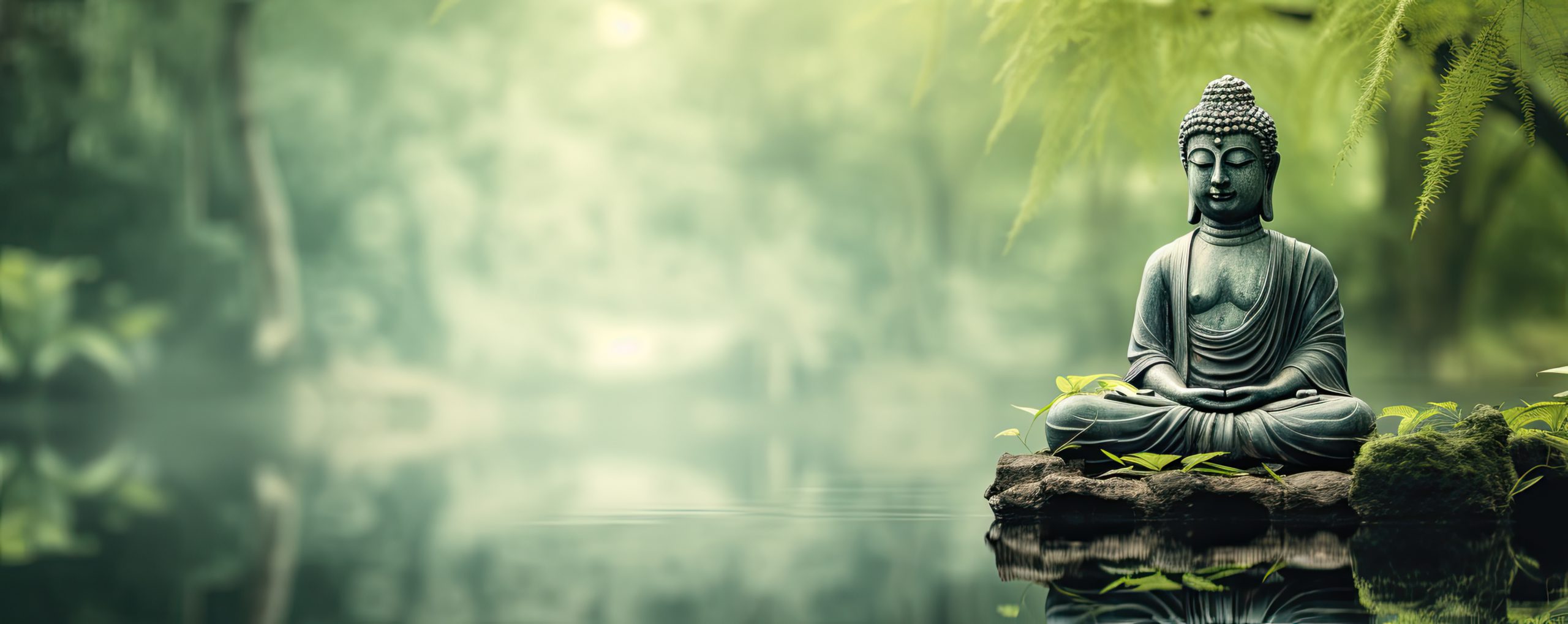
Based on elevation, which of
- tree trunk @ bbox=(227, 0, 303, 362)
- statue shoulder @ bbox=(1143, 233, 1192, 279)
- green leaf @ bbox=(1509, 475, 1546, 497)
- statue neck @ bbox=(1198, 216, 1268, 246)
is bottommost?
green leaf @ bbox=(1509, 475, 1546, 497)

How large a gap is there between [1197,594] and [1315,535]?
99cm

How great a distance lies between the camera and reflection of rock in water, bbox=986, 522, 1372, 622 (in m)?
2.04

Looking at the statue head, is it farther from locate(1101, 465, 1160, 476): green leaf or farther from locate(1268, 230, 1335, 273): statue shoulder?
locate(1101, 465, 1160, 476): green leaf

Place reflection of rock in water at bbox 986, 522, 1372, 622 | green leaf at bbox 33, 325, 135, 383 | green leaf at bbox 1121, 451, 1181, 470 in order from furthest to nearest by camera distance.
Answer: green leaf at bbox 33, 325, 135, 383 → green leaf at bbox 1121, 451, 1181, 470 → reflection of rock in water at bbox 986, 522, 1372, 622

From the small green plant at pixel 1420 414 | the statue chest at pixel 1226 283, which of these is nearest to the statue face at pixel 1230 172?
the statue chest at pixel 1226 283

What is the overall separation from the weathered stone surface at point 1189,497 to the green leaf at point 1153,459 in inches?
4.0

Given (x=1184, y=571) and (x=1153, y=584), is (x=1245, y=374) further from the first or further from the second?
(x=1153, y=584)

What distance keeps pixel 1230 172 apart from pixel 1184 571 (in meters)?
1.79

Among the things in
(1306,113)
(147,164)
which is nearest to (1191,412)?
(1306,113)

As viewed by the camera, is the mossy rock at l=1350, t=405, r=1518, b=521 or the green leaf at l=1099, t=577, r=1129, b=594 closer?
the green leaf at l=1099, t=577, r=1129, b=594

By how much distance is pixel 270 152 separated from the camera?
1141cm

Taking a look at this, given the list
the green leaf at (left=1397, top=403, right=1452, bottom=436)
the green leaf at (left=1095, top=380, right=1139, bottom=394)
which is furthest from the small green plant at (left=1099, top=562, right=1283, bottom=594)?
the green leaf at (left=1397, top=403, right=1452, bottom=436)

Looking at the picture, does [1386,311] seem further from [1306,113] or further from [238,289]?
[238,289]

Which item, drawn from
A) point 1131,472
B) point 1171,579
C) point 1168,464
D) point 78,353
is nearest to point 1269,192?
point 1168,464
